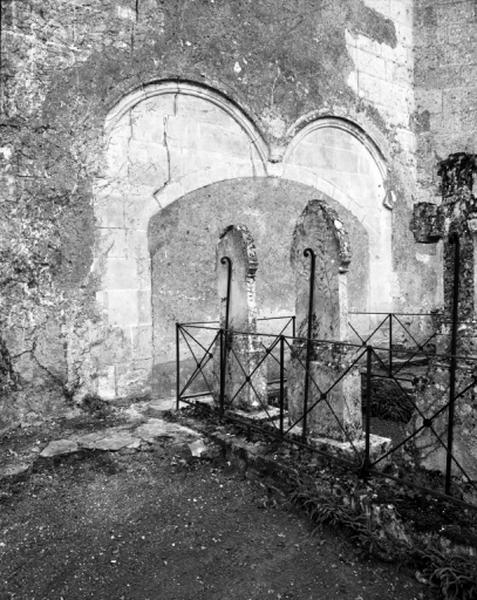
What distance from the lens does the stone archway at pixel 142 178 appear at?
590 centimetres

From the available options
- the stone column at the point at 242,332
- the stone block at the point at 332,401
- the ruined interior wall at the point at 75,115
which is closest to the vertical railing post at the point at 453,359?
the stone block at the point at 332,401

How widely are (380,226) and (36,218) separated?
5.43 meters

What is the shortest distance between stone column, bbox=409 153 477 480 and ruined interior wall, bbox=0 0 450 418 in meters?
3.46

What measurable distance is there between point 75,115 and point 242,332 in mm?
2970

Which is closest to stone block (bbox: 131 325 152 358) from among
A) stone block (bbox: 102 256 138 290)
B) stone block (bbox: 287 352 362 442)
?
stone block (bbox: 102 256 138 290)

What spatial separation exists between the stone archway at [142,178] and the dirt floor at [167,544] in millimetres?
1803

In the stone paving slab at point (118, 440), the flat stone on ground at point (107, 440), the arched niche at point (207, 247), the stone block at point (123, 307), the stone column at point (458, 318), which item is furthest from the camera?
the arched niche at point (207, 247)

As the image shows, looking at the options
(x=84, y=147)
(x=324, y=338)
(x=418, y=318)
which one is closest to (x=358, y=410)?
(x=324, y=338)

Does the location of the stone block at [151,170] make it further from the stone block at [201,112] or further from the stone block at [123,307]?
the stone block at [123,307]

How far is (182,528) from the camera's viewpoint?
11.6 ft

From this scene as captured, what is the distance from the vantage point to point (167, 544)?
11.0 feet

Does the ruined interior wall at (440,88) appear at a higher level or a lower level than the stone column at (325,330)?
higher

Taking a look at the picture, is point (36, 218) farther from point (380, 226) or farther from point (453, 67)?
point (453, 67)

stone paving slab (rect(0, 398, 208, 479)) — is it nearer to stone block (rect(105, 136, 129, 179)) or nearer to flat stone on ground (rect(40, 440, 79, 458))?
flat stone on ground (rect(40, 440, 79, 458))
